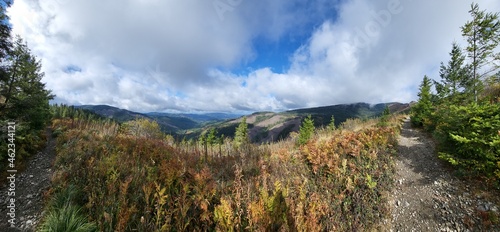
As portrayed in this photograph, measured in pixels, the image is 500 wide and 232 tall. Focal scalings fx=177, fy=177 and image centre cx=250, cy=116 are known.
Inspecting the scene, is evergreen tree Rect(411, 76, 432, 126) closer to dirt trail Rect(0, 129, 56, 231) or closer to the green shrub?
the green shrub

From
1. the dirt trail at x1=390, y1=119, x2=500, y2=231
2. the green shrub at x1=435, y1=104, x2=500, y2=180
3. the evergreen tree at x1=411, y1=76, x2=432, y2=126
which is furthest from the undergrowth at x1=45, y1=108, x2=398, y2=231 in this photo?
the evergreen tree at x1=411, y1=76, x2=432, y2=126

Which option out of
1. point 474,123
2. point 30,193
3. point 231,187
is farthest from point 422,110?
point 30,193

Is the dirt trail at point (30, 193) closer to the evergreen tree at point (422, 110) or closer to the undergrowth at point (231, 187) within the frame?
the undergrowth at point (231, 187)

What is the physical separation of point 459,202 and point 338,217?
375 centimetres

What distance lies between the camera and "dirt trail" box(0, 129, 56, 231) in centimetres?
417

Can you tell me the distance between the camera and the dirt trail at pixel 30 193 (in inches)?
164

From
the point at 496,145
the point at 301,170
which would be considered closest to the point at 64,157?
the point at 301,170

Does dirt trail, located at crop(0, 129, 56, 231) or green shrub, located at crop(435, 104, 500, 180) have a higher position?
green shrub, located at crop(435, 104, 500, 180)

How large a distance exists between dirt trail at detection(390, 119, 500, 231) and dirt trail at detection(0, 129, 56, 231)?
9.42 meters

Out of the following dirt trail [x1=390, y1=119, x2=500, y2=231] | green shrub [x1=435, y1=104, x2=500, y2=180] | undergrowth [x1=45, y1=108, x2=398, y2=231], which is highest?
green shrub [x1=435, y1=104, x2=500, y2=180]

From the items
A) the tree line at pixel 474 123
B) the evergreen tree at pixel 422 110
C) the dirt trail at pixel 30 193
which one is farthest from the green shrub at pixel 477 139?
the dirt trail at pixel 30 193

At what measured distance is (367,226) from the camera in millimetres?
5055

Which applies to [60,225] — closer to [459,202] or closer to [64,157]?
[64,157]

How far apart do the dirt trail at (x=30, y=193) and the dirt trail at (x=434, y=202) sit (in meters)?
9.42
